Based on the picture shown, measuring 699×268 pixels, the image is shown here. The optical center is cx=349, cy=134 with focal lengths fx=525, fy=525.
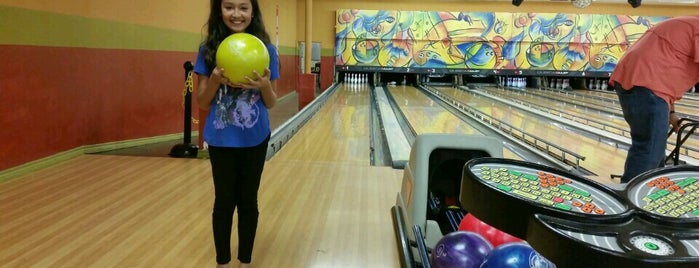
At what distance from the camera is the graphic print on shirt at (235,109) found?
1.60m

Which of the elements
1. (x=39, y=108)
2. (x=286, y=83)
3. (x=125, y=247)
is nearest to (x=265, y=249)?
(x=125, y=247)

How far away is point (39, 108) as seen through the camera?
10.6 feet

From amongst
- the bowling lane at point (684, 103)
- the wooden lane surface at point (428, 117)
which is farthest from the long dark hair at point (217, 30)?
the bowling lane at point (684, 103)

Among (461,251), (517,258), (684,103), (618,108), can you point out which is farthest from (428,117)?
(517,258)

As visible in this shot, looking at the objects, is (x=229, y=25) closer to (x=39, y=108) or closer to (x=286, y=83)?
(x=39, y=108)

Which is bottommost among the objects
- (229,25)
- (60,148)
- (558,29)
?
(60,148)

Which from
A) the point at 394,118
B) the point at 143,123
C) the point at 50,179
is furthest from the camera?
the point at 394,118

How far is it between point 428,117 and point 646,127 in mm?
4233

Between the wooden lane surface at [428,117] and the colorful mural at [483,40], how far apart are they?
1817 mm

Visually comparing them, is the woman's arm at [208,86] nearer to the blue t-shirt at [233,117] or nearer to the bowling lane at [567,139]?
the blue t-shirt at [233,117]

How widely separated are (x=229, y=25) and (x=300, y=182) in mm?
1600

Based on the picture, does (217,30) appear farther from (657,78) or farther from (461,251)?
(657,78)

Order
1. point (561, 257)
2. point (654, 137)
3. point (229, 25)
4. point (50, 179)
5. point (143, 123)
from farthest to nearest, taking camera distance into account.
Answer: point (143, 123) < point (50, 179) < point (654, 137) < point (229, 25) < point (561, 257)

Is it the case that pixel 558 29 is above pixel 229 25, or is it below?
above
